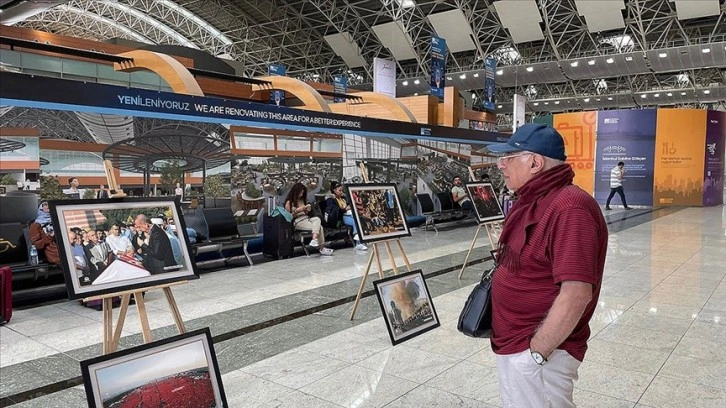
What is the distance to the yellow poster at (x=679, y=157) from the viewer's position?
15938mm

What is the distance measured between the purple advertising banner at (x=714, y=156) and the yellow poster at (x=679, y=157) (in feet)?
0.70

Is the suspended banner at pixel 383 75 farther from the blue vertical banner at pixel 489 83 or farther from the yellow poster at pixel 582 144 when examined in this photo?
the yellow poster at pixel 582 144

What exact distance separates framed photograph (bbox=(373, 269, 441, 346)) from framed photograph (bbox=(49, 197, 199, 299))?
1505 millimetres

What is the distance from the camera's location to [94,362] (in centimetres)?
184

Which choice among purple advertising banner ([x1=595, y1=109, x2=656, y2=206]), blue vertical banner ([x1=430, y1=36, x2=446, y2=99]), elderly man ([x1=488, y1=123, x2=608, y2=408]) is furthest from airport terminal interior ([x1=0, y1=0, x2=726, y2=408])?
purple advertising banner ([x1=595, y1=109, x2=656, y2=206])

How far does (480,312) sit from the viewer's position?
1.76 meters

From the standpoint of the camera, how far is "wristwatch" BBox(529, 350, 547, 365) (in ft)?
5.01

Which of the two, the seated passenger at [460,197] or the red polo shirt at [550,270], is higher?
the red polo shirt at [550,270]

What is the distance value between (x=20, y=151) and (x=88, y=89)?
1045mm

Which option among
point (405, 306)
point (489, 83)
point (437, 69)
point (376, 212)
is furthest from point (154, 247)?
point (489, 83)

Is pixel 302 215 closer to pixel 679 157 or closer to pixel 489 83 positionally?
pixel 489 83

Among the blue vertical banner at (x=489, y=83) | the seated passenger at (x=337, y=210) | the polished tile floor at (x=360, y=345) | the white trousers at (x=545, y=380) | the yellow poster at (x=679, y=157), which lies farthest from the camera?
the blue vertical banner at (x=489, y=83)

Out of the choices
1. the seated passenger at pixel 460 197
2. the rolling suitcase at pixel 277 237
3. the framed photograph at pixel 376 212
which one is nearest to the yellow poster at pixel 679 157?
the seated passenger at pixel 460 197

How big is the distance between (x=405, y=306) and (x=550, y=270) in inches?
94.3
